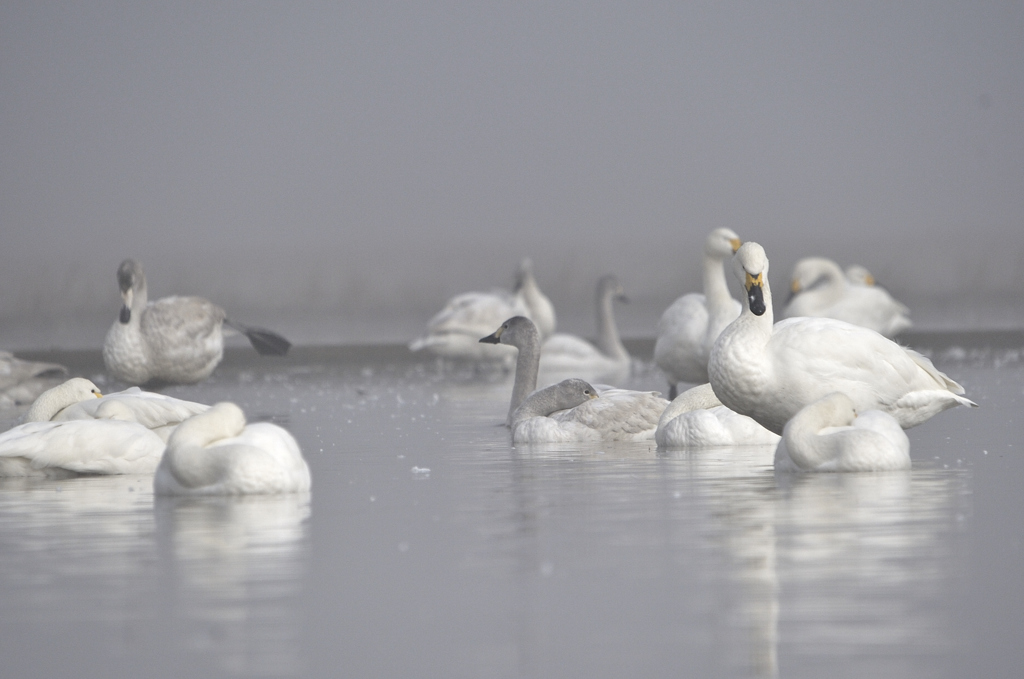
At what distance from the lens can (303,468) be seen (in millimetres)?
6828

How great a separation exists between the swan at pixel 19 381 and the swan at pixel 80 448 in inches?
252

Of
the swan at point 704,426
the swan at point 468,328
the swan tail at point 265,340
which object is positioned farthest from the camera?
the swan at point 468,328

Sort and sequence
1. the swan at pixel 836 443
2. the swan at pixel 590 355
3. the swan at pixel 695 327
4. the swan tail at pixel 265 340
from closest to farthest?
the swan at pixel 836 443, the swan at pixel 695 327, the swan tail at pixel 265 340, the swan at pixel 590 355

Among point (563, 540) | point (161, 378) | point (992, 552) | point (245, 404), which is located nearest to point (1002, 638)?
point (992, 552)

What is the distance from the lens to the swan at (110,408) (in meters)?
8.46

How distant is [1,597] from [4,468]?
11.7 feet

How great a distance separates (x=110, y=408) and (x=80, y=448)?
1.98 feet

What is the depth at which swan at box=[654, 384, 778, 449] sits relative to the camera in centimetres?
895

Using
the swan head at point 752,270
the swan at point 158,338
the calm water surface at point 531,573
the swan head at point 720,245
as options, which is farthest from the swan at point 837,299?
the calm water surface at point 531,573

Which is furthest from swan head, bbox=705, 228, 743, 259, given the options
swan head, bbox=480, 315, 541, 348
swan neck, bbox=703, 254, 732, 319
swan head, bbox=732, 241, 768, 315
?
swan head, bbox=732, 241, 768, 315

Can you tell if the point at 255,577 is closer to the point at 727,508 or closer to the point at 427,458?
the point at 727,508

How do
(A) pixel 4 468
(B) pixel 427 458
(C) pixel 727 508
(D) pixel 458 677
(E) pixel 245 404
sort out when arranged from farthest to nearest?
(E) pixel 245 404 < (B) pixel 427 458 < (A) pixel 4 468 < (C) pixel 727 508 < (D) pixel 458 677

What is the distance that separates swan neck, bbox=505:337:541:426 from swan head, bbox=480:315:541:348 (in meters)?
0.02

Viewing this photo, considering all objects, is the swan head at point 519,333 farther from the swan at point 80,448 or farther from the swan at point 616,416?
the swan at point 80,448
